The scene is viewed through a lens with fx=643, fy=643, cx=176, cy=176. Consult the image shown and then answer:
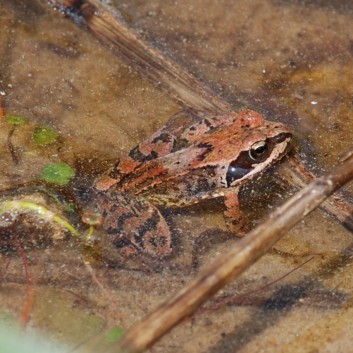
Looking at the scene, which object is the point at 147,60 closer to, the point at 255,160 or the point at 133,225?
the point at 255,160

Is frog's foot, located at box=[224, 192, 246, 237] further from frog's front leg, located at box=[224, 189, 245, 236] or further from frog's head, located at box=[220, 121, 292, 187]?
frog's head, located at box=[220, 121, 292, 187]

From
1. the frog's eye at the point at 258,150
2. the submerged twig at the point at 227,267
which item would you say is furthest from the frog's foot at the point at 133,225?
the submerged twig at the point at 227,267

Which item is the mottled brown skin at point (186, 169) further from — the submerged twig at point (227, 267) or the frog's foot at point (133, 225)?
the submerged twig at point (227, 267)

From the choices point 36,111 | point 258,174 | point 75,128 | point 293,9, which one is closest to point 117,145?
point 75,128

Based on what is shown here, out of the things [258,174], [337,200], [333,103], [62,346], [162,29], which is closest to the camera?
[62,346]

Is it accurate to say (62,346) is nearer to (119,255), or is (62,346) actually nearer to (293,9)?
(119,255)

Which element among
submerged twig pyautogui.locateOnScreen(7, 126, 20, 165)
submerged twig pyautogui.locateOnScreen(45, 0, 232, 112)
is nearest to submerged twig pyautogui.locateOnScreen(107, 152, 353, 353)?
submerged twig pyautogui.locateOnScreen(45, 0, 232, 112)
